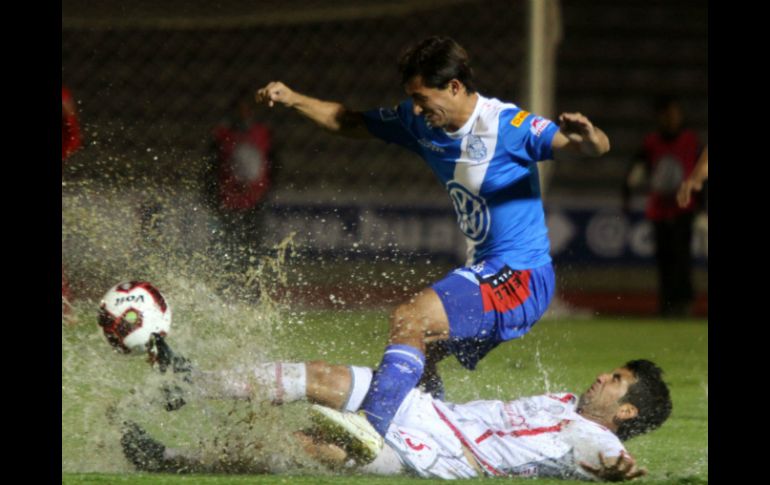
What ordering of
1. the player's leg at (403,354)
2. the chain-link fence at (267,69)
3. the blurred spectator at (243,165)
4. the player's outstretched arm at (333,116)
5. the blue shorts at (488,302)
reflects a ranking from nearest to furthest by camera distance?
the player's leg at (403,354), the blue shorts at (488,302), the player's outstretched arm at (333,116), the blurred spectator at (243,165), the chain-link fence at (267,69)

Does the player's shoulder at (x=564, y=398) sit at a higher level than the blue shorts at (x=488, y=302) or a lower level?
lower

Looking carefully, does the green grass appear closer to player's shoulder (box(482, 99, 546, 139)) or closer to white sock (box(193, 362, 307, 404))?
white sock (box(193, 362, 307, 404))

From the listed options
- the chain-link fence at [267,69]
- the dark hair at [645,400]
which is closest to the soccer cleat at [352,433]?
the dark hair at [645,400]

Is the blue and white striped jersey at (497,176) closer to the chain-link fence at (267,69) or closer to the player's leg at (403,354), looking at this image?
the player's leg at (403,354)

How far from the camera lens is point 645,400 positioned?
4703 mm

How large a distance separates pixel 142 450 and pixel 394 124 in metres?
1.85

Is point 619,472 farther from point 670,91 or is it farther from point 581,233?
point 670,91

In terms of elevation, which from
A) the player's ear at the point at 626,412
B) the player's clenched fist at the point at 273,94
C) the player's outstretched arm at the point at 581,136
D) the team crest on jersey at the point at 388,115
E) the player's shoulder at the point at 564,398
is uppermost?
the player's clenched fist at the point at 273,94

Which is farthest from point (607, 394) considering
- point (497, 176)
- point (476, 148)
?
point (476, 148)

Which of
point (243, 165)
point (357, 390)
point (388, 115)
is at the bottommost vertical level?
point (357, 390)

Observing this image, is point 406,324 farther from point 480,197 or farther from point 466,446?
point 480,197

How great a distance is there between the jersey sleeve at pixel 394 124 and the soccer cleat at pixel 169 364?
4.71ft

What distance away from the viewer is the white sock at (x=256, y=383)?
4602 mm

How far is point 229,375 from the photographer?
4641mm
